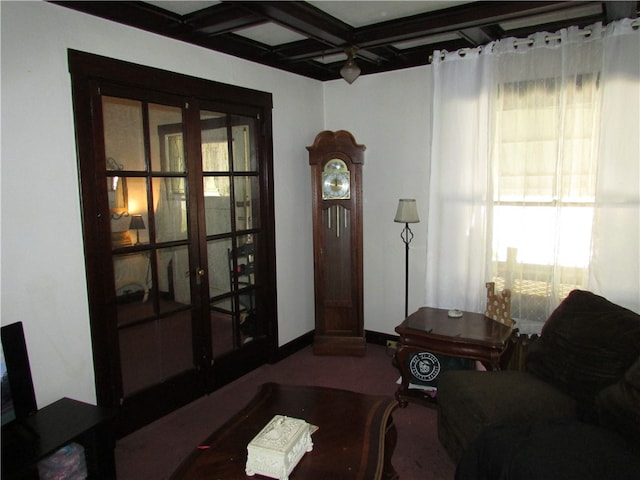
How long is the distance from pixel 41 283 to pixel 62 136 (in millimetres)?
740

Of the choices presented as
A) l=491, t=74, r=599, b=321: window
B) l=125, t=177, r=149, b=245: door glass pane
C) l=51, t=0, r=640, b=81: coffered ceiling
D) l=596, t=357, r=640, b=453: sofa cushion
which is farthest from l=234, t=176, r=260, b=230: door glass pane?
l=596, t=357, r=640, b=453: sofa cushion

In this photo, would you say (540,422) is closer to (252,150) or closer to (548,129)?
(548,129)

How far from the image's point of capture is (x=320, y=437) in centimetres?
188

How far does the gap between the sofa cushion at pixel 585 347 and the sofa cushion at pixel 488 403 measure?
0.07 metres

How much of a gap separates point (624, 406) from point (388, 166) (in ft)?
8.08

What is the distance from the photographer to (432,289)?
3520mm

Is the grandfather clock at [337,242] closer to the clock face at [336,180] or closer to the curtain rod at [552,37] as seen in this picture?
the clock face at [336,180]

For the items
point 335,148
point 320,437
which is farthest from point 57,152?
point 335,148

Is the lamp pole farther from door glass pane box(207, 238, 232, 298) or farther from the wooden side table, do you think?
Result: door glass pane box(207, 238, 232, 298)

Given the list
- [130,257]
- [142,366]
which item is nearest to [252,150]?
[130,257]

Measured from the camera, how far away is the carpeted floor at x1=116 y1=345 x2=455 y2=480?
2414 millimetres

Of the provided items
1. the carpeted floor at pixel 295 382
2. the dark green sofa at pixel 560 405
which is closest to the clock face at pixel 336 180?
the carpeted floor at pixel 295 382

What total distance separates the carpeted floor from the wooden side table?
0.26 meters

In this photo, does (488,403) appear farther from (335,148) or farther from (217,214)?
(335,148)
